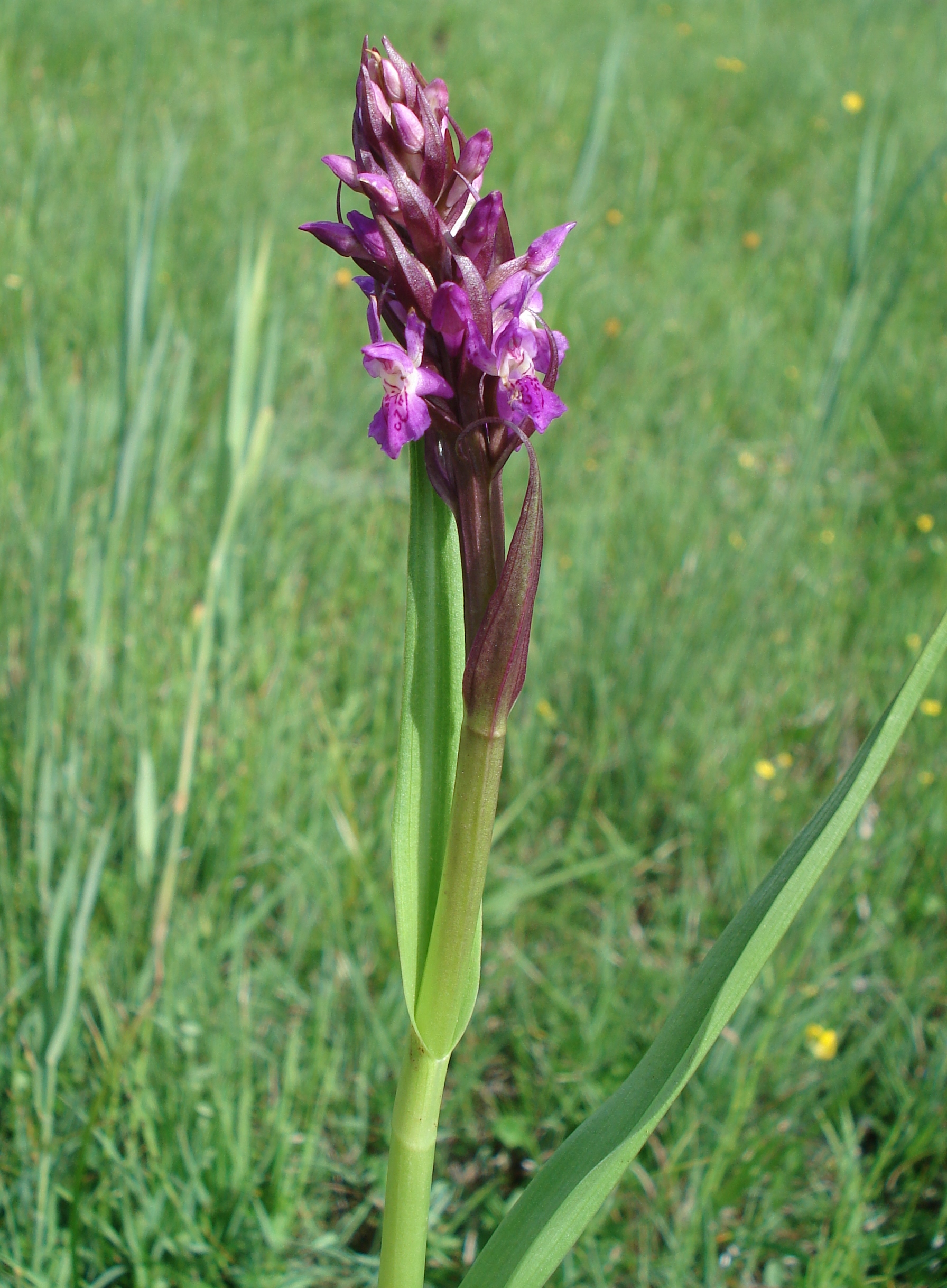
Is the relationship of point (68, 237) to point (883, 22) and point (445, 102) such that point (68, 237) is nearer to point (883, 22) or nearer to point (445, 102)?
point (445, 102)

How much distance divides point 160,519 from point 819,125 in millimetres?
4468

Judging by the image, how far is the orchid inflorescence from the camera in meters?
0.70

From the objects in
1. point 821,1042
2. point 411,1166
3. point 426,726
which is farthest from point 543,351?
point 821,1042

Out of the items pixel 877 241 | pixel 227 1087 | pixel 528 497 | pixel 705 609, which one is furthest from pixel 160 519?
pixel 528 497

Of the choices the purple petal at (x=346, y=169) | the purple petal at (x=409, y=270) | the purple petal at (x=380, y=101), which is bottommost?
the purple petal at (x=409, y=270)

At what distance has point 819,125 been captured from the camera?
5.08m

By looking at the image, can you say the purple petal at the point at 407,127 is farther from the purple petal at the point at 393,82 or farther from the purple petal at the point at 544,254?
the purple petal at the point at 544,254

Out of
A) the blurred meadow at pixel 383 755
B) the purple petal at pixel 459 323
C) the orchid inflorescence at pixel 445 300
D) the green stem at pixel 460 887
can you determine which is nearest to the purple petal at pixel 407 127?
the orchid inflorescence at pixel 445 300

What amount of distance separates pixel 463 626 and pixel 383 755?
105 cm

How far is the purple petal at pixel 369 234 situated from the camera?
71 centimetres

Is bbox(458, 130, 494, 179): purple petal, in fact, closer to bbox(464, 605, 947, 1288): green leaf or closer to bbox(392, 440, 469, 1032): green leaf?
bbox(392, 440, 469, 1032): green leaf

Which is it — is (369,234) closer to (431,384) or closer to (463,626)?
(431,384)

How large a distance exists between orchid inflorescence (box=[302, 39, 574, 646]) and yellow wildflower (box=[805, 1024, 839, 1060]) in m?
1.02

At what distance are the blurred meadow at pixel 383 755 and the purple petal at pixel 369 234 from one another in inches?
23.3
